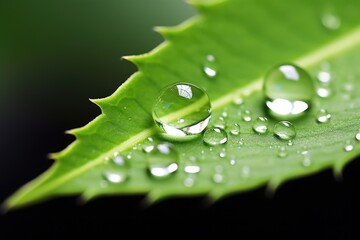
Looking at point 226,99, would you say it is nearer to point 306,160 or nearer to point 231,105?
point 231,105

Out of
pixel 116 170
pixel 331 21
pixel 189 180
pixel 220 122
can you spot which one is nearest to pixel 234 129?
pixel 220 122

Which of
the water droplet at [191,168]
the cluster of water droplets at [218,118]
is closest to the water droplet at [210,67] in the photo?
the cluster of water droplets at [218,118]

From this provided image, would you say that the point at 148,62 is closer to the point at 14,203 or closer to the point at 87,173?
the point at 87,173

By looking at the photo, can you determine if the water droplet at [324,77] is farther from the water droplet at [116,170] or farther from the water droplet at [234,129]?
the water droplet at [116,170]

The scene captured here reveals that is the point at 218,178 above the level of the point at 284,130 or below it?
below

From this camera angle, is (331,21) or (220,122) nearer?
(220,122)

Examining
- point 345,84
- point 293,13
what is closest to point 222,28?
point 293,13

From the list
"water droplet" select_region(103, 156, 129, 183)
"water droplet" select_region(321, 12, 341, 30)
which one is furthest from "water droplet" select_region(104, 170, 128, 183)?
"water droplet" select_region(321, 12, 341, 30)
